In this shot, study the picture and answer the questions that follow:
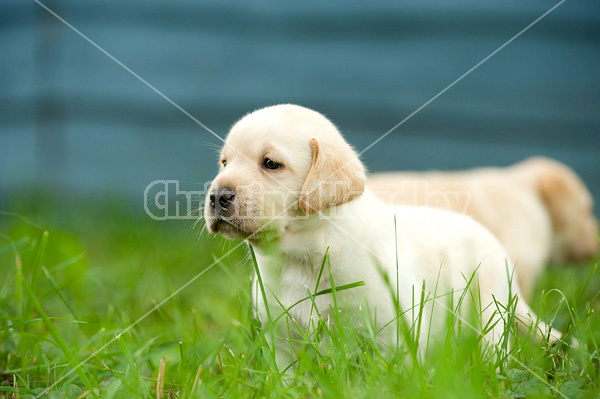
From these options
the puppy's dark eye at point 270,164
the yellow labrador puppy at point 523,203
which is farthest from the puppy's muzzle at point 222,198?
the yellow labrador puppy at point 523,203

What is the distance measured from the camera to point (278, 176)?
2.36 m

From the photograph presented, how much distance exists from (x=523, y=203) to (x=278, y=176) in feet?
9.33

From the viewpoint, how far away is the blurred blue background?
5648 mm

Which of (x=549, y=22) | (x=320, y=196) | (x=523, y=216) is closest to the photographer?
(x=320, y=196)

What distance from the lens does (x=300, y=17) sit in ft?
18.9

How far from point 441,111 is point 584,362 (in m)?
4.16

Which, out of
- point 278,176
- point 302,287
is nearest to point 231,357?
point 302,287

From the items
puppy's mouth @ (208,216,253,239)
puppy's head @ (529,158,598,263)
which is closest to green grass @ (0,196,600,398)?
puppy's mouth @ (208,216,253,239)

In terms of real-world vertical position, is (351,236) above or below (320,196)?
below

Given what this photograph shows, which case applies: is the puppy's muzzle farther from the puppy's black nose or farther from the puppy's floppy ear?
the puppy's floppy ear

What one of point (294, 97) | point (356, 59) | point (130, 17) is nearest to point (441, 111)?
point (356, 59)

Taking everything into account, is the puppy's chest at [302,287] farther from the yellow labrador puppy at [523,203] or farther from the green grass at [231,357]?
the yellow labrador puppy at [523,203]

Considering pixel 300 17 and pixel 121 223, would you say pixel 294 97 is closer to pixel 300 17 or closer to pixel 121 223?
pixel 300 17

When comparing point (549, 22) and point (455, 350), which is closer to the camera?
point (455, 350)
